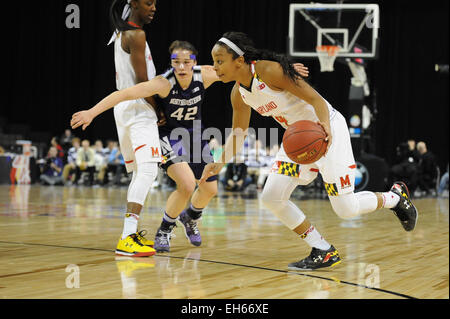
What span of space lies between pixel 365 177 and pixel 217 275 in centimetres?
860

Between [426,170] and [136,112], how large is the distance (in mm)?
11032

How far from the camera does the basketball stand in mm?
3414

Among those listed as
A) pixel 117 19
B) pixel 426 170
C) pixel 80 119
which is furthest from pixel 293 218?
pixel 426 170

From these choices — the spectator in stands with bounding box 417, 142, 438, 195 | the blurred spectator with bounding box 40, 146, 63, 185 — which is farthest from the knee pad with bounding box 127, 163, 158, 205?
the blurred spectator with bounding box 40, 146, 63, 185

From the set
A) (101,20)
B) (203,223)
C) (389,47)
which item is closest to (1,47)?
(101,20)

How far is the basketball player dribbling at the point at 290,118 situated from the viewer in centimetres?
364

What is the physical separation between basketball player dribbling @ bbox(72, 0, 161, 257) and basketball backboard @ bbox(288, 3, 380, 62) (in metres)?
8.07

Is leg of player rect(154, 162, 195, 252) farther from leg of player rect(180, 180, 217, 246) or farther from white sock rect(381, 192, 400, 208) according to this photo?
white sock rect(381, 192, 400, 208)

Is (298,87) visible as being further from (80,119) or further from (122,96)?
(80,119)

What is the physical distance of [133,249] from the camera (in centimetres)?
419

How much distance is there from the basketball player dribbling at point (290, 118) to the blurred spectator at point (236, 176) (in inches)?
396

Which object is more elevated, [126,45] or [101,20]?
[101,20]

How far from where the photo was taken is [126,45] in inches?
176

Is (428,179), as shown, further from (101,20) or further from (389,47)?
(101,20)
